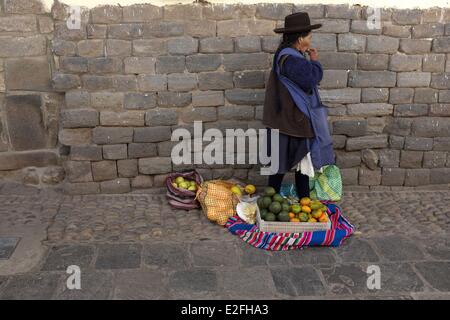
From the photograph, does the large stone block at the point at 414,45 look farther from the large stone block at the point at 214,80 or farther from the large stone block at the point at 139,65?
the large stone block at the point at 139,65

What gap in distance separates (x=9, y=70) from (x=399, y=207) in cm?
451

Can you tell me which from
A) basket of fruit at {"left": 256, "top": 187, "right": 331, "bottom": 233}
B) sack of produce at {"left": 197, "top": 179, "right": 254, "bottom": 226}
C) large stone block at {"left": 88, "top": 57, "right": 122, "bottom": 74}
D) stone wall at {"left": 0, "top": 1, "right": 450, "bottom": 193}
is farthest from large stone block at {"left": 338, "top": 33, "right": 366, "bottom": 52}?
large stone block at {"left": 88, "top": 57, "right": 122, "bottom": 74}

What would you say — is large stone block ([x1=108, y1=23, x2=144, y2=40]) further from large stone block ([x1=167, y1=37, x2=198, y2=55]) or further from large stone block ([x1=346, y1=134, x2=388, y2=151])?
large stone block ([x1=346, y1=134, x2=388, y2=151])

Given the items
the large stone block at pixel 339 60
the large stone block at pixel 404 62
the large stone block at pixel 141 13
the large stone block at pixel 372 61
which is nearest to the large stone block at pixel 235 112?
the large stone block at pixel 339 60

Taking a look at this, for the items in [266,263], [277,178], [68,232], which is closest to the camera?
[266,263]

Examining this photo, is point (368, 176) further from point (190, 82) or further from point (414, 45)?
point (190, 82)

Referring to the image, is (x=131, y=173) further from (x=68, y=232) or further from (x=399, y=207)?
(x=399, y=207)

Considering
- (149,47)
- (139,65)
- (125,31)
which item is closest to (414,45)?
(149,47)

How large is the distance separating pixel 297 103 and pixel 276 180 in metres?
0.87

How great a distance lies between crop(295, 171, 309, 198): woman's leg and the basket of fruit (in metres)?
0.27

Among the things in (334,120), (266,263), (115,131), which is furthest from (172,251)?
(334,120)

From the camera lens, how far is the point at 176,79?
4.96 metres

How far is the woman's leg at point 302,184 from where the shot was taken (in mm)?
4633

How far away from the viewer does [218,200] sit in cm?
464
